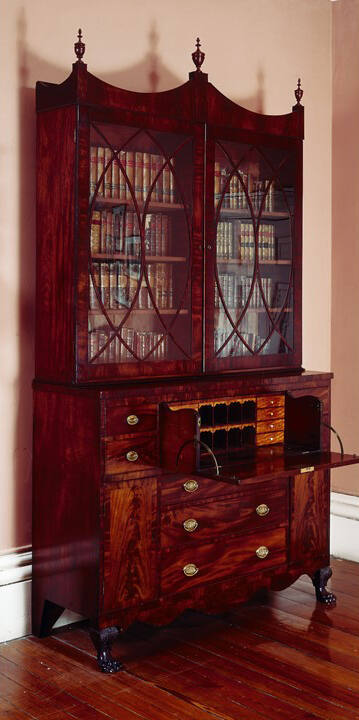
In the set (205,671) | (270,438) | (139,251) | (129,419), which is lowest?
(205,671)

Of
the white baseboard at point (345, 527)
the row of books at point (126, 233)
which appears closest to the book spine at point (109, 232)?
the row of books at point (126, 233)

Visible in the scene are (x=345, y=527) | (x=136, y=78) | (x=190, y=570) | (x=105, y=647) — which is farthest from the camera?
(x=345, y=527)

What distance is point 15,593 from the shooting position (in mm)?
3305

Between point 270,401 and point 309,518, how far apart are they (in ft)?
1.72

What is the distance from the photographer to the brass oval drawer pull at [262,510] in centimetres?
344

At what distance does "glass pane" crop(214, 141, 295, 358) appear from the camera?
3.43 metres

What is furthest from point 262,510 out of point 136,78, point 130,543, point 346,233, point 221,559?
point 136,78

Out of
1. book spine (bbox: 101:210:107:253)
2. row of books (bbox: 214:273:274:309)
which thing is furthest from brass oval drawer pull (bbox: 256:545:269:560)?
book spine (bbox: 101:210:107:253)

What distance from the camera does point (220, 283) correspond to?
11.2 feet

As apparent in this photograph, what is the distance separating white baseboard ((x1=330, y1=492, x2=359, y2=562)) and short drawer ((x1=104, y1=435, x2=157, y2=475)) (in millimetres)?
1557

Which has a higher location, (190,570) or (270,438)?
(270,438)

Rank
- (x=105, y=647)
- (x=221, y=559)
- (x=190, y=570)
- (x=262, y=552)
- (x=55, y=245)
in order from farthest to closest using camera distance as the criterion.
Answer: (x=262, y=552), (x=221, y=559), (x=190, y=570), (x=55, y=245), (x=105, y=647)

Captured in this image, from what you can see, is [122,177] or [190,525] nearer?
[122,177]

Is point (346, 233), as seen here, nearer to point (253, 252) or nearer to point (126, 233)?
point (253, 252)
